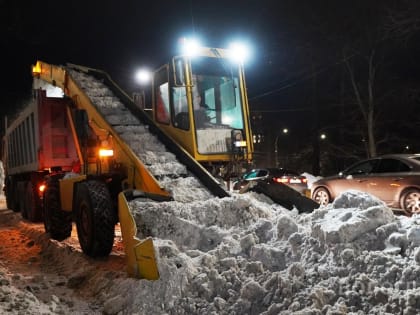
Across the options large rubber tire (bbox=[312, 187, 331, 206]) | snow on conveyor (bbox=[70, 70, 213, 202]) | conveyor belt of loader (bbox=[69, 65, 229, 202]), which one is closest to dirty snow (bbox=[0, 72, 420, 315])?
snow on conveyor (bbox=[70, 70, 213, 202])

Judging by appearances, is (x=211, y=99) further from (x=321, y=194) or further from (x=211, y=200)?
(x=321, y=194)

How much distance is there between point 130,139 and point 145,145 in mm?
267

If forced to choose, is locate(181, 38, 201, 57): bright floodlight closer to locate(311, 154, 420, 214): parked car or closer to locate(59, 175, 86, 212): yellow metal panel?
locate(59, 175, 86, 212): yellow metal panel

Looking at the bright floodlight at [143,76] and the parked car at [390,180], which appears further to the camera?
the parked car at [390,180]

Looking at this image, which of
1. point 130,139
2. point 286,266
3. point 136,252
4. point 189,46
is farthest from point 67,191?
point 286,266

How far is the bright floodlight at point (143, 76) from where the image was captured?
29.3 ft

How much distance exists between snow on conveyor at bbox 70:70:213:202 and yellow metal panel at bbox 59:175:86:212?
1075 millimetres

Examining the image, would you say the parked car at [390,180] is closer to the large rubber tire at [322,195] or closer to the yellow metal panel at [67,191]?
the large rubber tire at [322,195]

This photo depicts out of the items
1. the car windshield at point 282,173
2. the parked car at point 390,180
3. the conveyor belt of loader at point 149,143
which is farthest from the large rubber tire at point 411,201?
the conveyor belt of loader at point 149,143

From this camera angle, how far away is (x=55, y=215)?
29.3 ft

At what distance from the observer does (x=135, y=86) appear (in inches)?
370

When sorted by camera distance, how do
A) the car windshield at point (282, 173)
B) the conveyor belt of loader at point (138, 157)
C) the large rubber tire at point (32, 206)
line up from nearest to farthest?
1. the conveyor belt of loader at point (138, 157)
2. the large rubber tire at point (32, 206)
3. the car windshield at point (282, 173)

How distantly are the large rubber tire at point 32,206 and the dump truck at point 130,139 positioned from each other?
6.20 feet

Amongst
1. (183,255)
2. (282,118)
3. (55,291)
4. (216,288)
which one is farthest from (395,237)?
(282,118)
